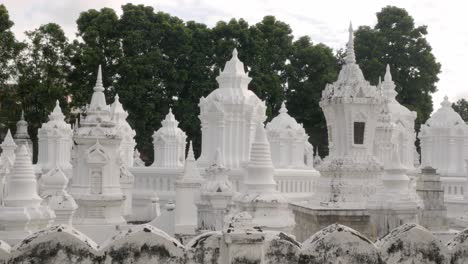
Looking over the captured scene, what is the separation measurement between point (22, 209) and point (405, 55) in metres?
37.6

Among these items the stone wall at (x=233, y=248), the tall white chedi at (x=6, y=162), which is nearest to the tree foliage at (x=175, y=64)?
the tall white chedi at (x=6, y=162)

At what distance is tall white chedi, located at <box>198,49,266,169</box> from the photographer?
24688 millimetres

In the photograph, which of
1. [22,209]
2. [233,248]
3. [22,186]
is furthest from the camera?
[22,186]

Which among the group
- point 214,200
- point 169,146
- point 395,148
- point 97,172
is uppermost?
point 169,146

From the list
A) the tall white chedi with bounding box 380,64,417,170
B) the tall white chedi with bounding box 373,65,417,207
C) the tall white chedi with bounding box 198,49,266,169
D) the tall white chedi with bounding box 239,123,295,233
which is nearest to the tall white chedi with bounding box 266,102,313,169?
the tall white chedi with bounding box 380,64,417,170

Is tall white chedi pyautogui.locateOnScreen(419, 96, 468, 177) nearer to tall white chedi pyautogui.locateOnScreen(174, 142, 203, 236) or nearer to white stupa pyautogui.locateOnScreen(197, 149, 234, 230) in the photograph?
tall white chedi pyautogui.locateOnScreen(174, 142, 203, 236)

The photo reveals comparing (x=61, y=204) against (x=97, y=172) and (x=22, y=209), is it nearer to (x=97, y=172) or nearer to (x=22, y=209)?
(x=22, y=209)

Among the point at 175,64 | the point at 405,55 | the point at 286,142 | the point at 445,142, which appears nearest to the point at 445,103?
the point at 445,142

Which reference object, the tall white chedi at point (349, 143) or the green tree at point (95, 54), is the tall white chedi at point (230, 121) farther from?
the green tree at point (95, 54)

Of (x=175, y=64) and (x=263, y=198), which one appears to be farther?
(x=175, y=64)

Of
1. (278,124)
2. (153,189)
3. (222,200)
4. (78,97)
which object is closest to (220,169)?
(222,200)

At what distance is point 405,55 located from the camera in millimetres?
45312

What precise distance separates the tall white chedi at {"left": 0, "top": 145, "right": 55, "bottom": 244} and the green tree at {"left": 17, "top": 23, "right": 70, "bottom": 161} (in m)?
26.9

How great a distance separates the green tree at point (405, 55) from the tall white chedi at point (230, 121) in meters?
21.4
